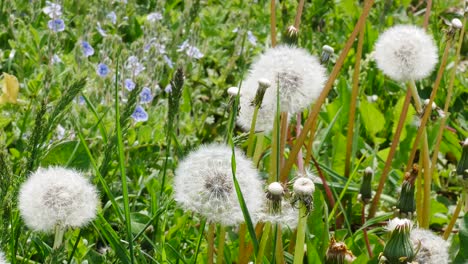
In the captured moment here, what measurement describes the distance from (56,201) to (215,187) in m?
0.32

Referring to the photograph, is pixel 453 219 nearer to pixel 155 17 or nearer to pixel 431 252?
pixel 431 252

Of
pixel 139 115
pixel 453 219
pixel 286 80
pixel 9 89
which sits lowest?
pixel 453 219

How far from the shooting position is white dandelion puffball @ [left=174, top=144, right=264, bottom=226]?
1.71 meters

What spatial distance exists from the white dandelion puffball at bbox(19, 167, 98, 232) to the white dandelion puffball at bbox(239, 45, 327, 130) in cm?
49

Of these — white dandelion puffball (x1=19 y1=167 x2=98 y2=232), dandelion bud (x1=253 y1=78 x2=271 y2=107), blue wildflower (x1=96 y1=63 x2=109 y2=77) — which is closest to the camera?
white dandelion puffball (x1=19 y1=167 x2=98 y2=232)

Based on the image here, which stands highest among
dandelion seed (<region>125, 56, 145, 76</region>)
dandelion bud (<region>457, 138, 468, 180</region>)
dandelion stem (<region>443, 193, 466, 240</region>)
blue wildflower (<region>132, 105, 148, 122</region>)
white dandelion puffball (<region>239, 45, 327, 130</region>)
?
white dandelion puffball (<region>239, 45, 327, 130</region>)

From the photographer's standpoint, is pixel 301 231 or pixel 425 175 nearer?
pixel 301 231

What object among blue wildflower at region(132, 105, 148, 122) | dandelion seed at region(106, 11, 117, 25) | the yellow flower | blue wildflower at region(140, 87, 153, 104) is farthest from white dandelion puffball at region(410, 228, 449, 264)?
dandelion seed at region(106, 11, 117, 25)

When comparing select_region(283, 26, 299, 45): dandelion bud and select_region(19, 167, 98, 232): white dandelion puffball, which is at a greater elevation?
select_region(283, 26, 299, 45): dandelion bud

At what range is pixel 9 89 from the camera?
126 inches

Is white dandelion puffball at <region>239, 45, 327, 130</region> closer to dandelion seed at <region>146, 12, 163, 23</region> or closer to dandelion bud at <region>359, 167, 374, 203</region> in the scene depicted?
dandelion bud at <region>359, 167, 374, 203</region>

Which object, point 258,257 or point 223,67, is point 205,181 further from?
point 223,67

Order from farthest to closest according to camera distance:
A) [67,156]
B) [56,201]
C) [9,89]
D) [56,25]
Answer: [56,25], [9,89], [67,156], [56,201]

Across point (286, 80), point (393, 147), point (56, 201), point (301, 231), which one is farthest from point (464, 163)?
point (56, 201)
